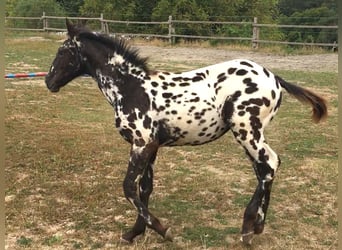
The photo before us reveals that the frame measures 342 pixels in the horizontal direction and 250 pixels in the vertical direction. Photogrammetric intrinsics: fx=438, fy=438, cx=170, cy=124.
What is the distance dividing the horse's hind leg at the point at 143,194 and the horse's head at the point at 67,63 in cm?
101

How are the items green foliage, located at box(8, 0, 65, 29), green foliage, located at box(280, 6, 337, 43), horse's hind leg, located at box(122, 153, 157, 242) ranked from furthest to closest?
green foliage, located at box(8, 0, 65, 29), green foliage, located at box(280, 6, 337, 43), horse's hind leg, located at box(122, 153, 157, 242)

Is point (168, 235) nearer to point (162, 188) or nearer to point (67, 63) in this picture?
point (162, 188)

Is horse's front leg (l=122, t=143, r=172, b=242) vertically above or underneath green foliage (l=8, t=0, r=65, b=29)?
underneath

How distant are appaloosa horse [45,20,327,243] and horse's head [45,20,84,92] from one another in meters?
0.02

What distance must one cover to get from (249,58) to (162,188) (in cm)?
1217

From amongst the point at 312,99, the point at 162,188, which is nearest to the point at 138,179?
the point at 162,188

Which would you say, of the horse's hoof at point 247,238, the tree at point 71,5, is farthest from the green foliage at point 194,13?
the horse's hoof at point 247,238

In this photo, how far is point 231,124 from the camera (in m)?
3.43

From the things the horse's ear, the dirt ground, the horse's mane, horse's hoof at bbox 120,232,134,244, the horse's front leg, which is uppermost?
the horse's ear

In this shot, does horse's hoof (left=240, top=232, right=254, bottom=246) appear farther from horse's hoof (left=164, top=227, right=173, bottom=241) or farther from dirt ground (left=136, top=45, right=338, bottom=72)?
dirt ground (left=136, top=45, right=338, bottom=72)

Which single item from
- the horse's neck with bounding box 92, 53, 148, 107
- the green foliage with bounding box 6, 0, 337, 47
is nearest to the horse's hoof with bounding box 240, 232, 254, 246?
the horse's neck with bounding box 92, 53, 148, 107

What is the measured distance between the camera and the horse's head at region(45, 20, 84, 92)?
12.1ft

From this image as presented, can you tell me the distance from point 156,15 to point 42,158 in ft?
76.7

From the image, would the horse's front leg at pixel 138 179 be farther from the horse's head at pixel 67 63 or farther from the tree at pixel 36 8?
the tree at pixel 36 8
